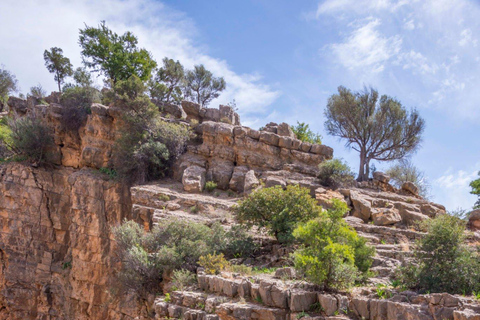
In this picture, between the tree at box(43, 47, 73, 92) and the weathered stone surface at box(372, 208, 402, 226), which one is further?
the tree at box(43, 47, 73, 92)

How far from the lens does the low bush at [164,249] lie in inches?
543

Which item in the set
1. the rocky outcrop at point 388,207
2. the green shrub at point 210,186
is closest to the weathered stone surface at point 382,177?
the rocky outcrop at point 388,207

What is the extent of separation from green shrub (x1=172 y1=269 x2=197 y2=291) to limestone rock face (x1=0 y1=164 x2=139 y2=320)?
8319 millimetres

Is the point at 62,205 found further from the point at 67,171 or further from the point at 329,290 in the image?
the point at 329,290

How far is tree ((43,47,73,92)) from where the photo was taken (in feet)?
112

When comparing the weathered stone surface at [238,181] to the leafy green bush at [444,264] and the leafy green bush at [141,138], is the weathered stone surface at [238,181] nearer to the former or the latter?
the leafy green bush at [141,138]

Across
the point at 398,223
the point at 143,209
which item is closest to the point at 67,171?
the point at 143,209

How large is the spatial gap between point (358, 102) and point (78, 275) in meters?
21.7

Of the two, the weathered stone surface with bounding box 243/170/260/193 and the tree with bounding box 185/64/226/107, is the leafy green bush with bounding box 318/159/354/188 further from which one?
the tree with bounding box 185/64/226/107

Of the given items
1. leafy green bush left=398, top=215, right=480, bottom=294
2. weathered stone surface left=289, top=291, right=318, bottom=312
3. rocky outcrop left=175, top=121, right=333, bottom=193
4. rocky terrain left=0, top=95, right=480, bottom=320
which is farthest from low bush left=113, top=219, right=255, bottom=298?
rocky outcrop left=175, top=121, right=333, bottom=193

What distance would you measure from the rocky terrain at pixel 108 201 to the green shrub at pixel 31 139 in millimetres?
650

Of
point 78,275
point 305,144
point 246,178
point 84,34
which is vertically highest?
point 84,34

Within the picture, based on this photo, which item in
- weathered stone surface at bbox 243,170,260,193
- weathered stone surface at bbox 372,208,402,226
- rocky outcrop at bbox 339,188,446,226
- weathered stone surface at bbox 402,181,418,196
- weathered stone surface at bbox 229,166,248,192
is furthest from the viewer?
weathered stone surface at bbox 402,181,418,196

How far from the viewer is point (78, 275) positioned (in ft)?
69.5
